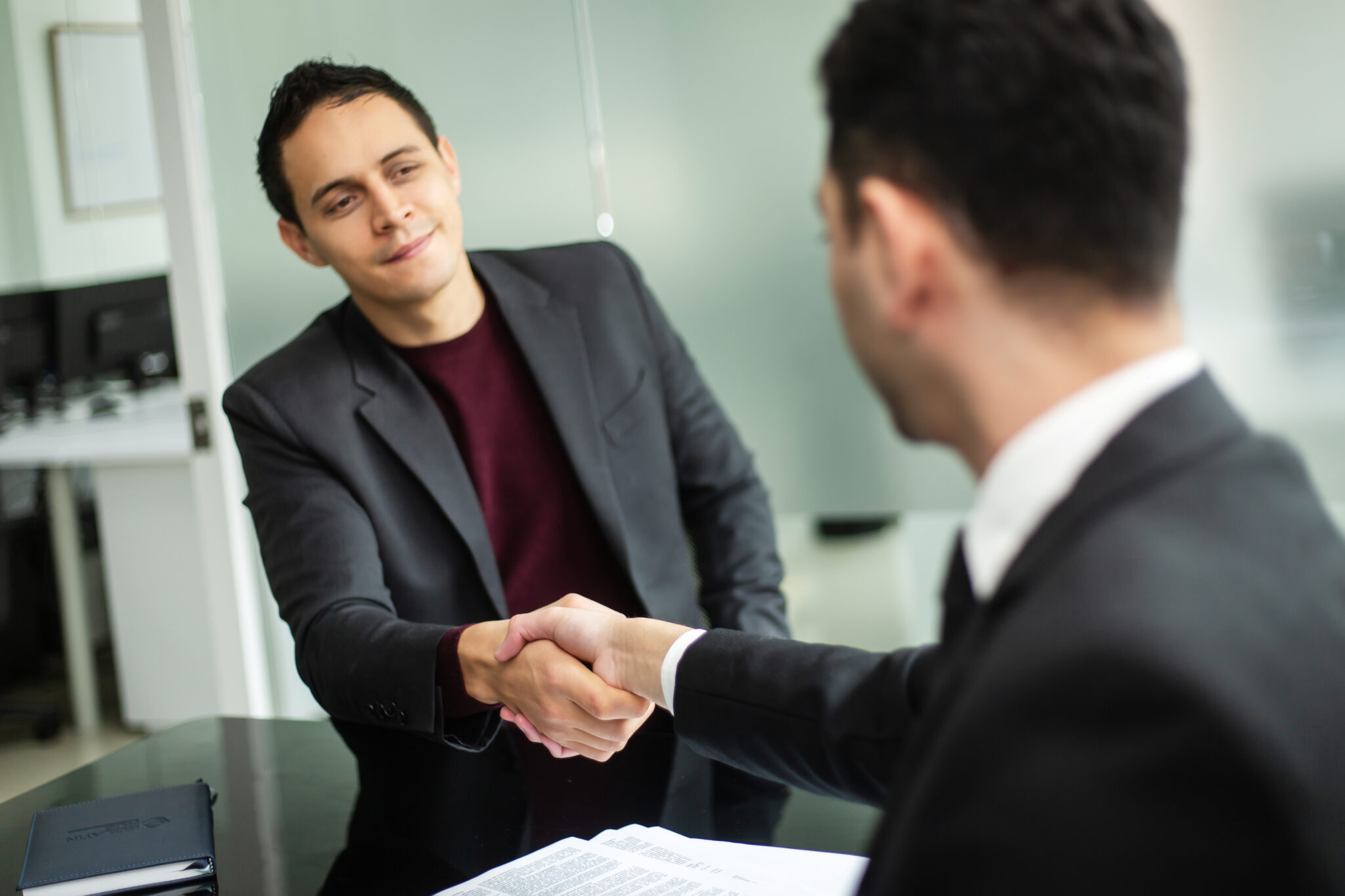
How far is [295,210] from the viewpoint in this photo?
1.71 metres

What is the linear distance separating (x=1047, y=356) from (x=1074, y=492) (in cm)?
8

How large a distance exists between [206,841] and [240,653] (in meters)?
1.88

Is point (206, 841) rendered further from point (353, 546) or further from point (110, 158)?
point (110, 158)

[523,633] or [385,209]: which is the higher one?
[385,209]

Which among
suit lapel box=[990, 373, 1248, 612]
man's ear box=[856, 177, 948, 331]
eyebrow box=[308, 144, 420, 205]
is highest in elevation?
eyebrow box=[308, 144, 420, 205]

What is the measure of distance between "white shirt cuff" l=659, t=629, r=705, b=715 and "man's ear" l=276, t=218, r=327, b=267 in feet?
2.94

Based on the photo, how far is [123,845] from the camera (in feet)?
3.51

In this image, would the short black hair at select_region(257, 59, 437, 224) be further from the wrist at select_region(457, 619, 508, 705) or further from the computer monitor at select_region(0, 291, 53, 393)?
the computer monitor at select_region(0, 291, 53, 393)

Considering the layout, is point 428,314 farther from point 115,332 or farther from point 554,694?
point 115,332

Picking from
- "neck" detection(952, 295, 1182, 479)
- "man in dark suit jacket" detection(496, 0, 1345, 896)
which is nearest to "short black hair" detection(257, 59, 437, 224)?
"man in dark suit jacket" detection(496, 0, 1345, 896)

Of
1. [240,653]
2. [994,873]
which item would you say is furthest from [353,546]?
[240,653]

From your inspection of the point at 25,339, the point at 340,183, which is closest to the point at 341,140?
the point at 340,183

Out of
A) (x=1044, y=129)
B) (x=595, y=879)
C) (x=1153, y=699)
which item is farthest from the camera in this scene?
(x=595, y=879)

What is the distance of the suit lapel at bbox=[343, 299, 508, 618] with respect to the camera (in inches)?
65.4
